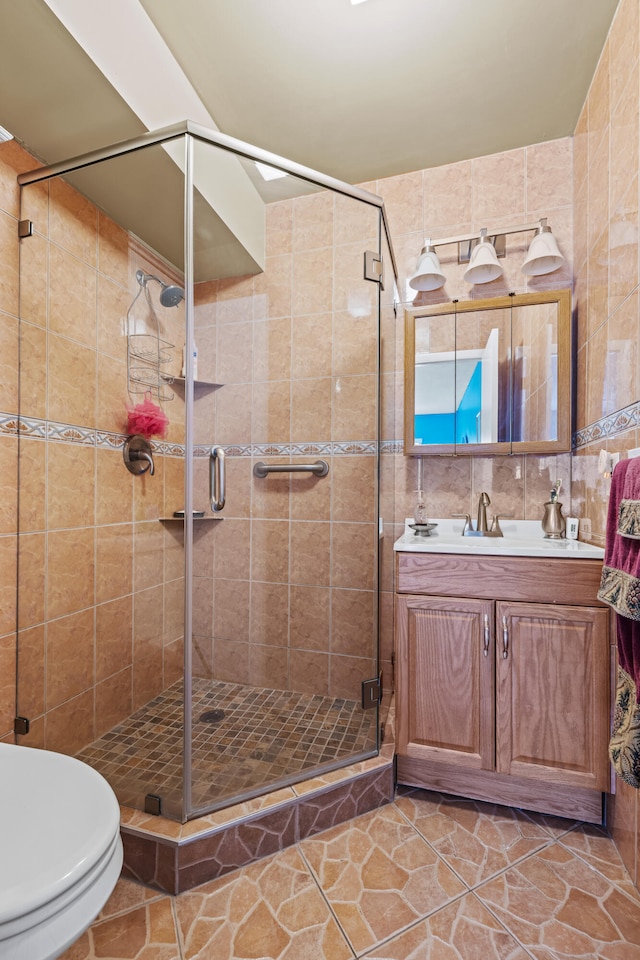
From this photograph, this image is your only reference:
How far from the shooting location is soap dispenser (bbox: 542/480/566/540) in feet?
6.00

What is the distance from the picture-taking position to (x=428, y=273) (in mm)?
2043

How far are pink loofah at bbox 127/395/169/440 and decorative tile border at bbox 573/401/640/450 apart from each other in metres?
1.41

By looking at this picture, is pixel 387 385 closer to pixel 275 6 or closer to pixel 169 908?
pixel 275 6

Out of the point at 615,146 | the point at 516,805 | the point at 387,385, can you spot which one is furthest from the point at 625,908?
the point at 615,146

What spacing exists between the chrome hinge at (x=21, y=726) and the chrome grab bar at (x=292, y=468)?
111cm

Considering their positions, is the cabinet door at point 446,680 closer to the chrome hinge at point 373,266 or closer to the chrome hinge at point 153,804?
the chrome hinge at point 153,804

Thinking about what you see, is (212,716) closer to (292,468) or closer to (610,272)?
(292,468)

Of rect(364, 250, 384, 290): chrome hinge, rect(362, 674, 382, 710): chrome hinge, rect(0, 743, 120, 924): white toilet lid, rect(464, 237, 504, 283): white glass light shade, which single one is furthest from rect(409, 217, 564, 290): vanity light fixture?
rect(0, 743, 120, 924): white toilet lid

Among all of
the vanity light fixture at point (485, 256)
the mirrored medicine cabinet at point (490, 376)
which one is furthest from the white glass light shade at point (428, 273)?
the mirrored medicine cabinet at point (490, 376)

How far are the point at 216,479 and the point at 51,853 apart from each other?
93 cm

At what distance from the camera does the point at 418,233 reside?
2.18 m

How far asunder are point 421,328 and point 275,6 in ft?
4.00

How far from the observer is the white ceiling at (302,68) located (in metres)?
1.29

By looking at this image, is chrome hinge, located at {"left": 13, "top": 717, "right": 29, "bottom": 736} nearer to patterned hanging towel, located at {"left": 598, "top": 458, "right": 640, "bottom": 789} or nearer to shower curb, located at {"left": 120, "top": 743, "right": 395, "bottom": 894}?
shower curb, located at {"left": 120, "top": 743, "right": 395, "bottom": 894}
